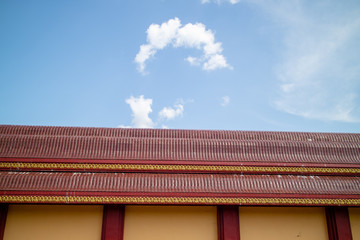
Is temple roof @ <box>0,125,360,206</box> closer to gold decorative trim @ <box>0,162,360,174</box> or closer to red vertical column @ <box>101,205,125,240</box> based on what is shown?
gold decorative trim @ <box>0,162,360,174</box>

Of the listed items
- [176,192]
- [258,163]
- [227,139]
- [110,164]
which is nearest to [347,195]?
[258,163]

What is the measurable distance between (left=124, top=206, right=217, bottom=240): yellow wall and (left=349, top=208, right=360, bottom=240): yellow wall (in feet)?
12.5

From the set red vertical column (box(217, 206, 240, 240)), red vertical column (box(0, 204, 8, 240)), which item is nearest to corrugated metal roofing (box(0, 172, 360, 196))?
red vertical column (box(217, 206, 240, 240))

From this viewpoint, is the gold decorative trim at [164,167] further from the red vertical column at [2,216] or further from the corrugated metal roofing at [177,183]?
the red vertical column at [2,216]

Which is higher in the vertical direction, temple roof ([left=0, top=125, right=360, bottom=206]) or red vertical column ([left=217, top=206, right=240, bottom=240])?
temple roof ([left=0, top=125, right=360, bottom=206])

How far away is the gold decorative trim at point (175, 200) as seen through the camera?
7.04 meters

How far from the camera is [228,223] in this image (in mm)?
7688

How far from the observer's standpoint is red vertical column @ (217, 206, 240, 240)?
7590 mm

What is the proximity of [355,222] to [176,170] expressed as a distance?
5.20 meters

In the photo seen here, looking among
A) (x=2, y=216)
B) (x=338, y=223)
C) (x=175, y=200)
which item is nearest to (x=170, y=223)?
(x=175, y=200)

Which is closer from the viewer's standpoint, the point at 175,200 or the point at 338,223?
the point at 175,200

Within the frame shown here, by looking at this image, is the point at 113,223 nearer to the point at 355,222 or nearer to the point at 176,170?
the point at 176,170

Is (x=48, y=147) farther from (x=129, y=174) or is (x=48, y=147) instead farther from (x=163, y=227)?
(x=163, y=227)

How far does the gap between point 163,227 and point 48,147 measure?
3863 mm
